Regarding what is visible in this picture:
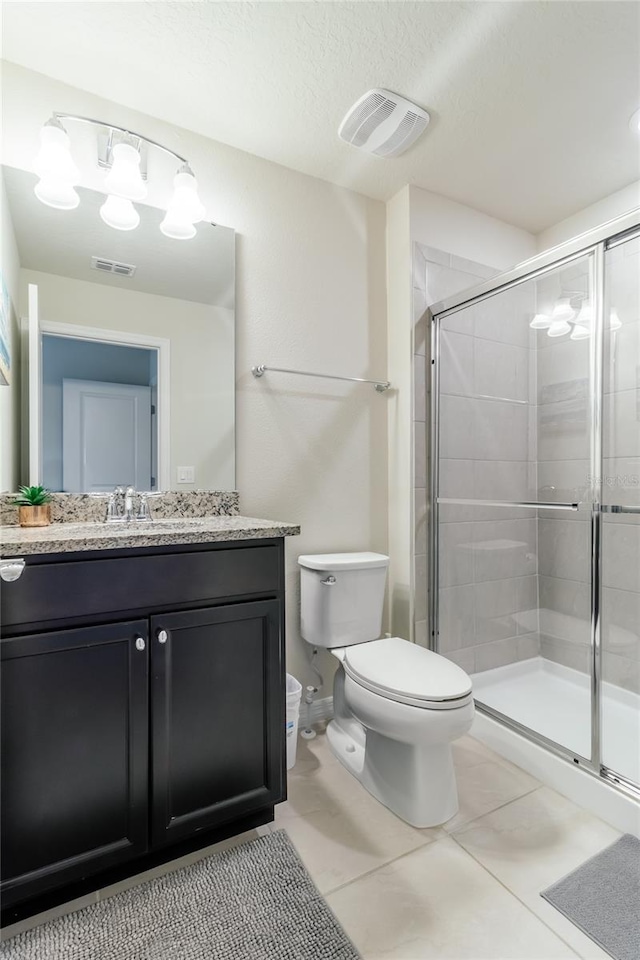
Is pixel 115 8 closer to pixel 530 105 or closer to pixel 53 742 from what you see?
pixel 530 105

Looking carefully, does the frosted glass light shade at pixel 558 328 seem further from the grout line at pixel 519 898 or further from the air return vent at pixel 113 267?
the grout line at pixel 519 898

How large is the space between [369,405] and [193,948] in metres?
1.91

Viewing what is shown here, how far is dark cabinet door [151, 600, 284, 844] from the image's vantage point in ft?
4.06

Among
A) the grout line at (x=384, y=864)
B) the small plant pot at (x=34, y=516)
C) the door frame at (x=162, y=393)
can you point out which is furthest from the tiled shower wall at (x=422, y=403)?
the small plant pot at (x=34, y=516)

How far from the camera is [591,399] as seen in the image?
1740mm

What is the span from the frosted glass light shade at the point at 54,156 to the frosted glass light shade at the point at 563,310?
1841 millimetres

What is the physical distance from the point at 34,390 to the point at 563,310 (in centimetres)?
201

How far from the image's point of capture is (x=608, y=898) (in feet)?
3.94

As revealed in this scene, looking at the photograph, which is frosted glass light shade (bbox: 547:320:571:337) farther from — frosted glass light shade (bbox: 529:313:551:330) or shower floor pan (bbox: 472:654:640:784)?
shower floor pan (bbox: 472:654:640:784)

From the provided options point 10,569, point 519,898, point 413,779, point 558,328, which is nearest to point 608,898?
point 519,898

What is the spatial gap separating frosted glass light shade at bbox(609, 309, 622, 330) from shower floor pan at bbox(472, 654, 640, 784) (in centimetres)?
134

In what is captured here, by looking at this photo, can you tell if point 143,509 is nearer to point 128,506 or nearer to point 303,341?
point 128,506

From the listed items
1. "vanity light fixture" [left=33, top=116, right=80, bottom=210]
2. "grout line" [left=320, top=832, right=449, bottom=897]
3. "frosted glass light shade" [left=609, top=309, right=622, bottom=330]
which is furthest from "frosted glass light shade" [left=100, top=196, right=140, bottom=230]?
"grout line" [left=320, top=832, right=449, bottom=897]

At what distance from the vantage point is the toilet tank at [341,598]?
6.16ft
